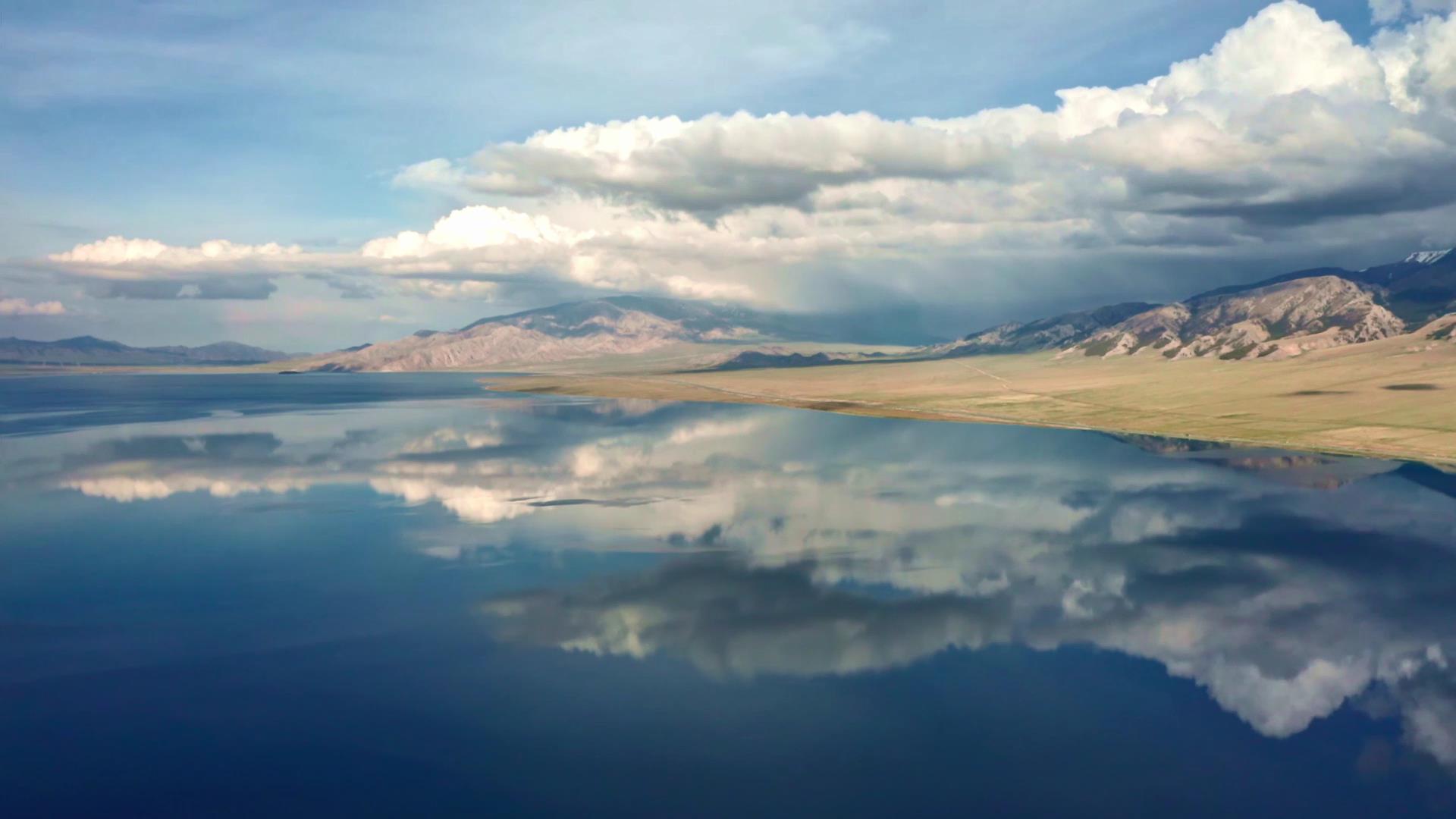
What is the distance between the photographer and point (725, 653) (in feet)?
159

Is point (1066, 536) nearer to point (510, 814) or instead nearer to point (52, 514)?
point (510, 814)

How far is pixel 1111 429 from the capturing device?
17875 centimetres

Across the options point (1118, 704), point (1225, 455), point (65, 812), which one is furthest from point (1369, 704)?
point (1225, 455)

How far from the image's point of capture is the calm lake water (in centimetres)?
3541

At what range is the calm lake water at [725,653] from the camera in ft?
116

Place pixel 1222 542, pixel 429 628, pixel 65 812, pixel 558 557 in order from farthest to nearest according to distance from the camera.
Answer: pixel 1222 542
pixel 558 557
pixel 429 628
pixel 65 812

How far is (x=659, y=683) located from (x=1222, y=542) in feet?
183

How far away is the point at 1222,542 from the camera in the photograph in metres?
76.6

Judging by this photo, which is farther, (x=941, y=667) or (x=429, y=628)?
(x=429, y=628)

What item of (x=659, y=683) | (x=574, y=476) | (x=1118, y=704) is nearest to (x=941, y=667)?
(x=1118, y=704)

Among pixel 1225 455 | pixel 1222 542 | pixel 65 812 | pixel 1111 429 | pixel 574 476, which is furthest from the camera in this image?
pixel 1111 429

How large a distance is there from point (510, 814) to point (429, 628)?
71.1ft

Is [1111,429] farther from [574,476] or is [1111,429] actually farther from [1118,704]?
[1118,704]

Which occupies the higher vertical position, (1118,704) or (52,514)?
(52,514)
